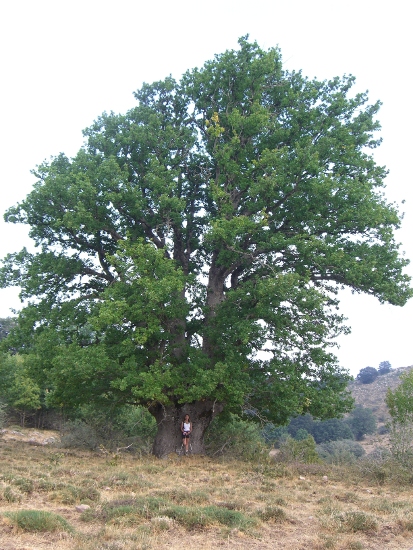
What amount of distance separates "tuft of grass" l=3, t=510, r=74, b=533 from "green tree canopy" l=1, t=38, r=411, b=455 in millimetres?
7275

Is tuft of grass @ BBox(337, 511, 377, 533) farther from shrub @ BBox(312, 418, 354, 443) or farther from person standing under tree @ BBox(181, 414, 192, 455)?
shrub @ BBox(312, 418, 354, 443)

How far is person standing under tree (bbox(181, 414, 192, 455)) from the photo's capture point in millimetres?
16406

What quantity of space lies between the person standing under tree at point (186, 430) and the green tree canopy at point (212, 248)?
47cm

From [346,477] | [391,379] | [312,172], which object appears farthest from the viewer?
[391,379]

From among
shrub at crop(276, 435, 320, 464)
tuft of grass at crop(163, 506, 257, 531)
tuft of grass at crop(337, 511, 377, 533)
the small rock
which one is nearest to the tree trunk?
shrub at crop(276, 435, 320, 464)

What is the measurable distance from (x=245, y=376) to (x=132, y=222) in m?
6.80

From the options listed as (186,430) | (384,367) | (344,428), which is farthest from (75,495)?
(384,367)

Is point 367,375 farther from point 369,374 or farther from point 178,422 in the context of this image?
point 178,422

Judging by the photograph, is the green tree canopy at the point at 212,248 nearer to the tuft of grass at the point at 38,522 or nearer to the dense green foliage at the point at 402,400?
the dense green foliage at the point at 402,400

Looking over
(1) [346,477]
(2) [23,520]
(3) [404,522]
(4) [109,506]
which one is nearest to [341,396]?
(1) [346,477]

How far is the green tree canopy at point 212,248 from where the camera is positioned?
1500 centimetres

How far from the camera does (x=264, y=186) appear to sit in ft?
51.3

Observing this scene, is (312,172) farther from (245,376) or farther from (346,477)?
(346,477)

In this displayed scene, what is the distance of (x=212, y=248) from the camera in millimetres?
17266
